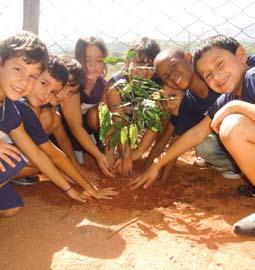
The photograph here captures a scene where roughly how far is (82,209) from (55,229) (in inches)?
10.0

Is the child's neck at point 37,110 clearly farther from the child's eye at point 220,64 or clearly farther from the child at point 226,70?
the child's eye at point 220,64

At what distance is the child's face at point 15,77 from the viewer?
6.23 ft

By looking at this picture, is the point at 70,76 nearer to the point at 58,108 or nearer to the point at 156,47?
the point at 58,108

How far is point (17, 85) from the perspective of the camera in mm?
1896

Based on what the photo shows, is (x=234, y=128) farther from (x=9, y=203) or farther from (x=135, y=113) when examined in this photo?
(x=9, y=203)

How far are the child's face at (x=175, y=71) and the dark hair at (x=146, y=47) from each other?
21 centimetres

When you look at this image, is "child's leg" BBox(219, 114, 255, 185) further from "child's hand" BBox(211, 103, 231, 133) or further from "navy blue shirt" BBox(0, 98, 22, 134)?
"navy blue shirt" BBox(0, 98, 22, 134)

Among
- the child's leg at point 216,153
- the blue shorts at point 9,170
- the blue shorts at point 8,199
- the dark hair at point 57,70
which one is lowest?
the blue shorts at point 8,199

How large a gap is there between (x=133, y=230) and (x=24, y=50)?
962mm

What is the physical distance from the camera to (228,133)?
1.88m

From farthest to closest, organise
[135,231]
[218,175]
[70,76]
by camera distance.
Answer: [218,175] < [70,76] < [135,231]

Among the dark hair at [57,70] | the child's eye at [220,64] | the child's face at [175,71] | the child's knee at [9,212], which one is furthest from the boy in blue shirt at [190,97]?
the child's knee at [9,212]

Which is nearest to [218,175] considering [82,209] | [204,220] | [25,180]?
[204,220]

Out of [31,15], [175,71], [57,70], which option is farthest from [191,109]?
[31,15]
